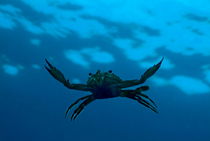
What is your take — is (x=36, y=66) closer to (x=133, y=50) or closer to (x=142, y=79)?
(x=133, y=50)

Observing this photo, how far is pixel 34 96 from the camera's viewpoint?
148ft

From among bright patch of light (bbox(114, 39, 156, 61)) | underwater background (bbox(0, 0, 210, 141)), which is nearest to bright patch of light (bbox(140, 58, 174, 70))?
underwater background (bbox(0, 0, 210, 141))

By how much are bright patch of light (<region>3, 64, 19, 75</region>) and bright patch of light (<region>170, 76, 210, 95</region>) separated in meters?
16.6

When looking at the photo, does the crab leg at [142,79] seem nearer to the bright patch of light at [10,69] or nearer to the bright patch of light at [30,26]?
the bright patch of light at [30,26]

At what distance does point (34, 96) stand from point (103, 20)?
2294 cm

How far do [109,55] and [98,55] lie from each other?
1.02 metres

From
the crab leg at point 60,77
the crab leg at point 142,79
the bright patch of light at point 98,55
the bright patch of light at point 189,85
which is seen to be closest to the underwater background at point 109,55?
the bright patch of light at point 98,55

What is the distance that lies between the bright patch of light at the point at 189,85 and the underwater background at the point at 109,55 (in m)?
0.10

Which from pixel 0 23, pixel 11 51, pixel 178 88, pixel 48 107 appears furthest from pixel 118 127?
pixel 0 23

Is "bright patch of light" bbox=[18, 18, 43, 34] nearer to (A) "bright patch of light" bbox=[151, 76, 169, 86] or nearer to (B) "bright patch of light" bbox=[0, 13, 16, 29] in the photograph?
(B) "bright patch of light" bbox=[0, 13, 16, 29]

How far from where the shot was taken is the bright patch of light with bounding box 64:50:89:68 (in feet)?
102

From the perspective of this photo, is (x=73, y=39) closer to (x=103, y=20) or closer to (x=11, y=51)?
(x=103, y=20)

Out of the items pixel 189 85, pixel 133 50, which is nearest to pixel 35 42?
pixel 133 50

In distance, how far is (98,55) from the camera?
30797 millimetres
